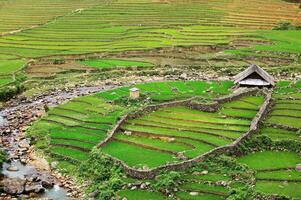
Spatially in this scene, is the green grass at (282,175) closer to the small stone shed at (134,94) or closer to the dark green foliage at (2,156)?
the dark green foliage at (2,156)

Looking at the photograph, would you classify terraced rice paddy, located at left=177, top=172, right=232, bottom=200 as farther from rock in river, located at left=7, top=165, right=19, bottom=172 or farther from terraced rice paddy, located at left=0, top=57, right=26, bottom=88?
terraced rice paddy, located at left=0, top=57, right=26, bottom=88

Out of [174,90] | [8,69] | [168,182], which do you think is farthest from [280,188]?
[8,69]

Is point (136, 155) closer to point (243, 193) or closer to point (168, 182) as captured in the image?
point (168, 182)

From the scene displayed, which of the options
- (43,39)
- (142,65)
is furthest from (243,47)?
(43,39)

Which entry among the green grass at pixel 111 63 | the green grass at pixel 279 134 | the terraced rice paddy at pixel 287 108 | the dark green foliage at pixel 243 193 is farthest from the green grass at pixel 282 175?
the green grass at pixel 111 63

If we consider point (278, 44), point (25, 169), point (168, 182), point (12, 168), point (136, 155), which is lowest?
point (25, 169)

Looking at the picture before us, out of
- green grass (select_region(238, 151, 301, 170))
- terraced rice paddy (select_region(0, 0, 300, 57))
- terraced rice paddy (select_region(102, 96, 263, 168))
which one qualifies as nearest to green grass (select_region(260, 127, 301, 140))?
terraced rice paddy (select_region(102, 96, 263, 168))

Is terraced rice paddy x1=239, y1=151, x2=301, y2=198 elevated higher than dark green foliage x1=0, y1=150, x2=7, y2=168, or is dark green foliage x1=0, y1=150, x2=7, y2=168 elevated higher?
terraced rice paddy x1=239, y1=151, x2=301, y2=198
